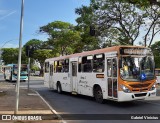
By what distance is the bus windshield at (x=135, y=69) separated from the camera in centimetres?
1513

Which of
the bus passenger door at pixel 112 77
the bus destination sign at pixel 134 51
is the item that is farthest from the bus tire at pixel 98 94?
the bus destination sign at pixel 134 51

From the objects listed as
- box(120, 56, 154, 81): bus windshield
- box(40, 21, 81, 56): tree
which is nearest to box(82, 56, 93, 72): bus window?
box(120, 56, 154, 81): bus windshield

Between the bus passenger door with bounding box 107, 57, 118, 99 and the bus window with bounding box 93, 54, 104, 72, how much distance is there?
705 millimetres

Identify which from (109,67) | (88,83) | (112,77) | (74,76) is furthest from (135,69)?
(74,76)

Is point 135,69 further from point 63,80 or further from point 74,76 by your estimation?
point 63,80

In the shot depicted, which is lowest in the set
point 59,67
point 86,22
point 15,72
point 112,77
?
point 112,77

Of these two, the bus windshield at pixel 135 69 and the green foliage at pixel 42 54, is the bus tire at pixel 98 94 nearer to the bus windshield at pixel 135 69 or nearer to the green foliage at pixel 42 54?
the bus windshield at pixel 135 69

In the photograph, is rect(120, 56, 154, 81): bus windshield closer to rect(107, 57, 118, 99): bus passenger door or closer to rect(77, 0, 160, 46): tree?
rect(107, 57, 118, 99): bus passenger door

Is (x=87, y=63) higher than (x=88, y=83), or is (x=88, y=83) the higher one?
→ (x=87, y=63)

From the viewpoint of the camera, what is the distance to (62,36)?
6425 cm

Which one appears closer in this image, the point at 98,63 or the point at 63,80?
the point at 98,63

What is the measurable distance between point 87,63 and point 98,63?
161 cm

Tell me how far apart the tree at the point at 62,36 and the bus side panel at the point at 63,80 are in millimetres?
32780

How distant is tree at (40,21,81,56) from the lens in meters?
60.3
